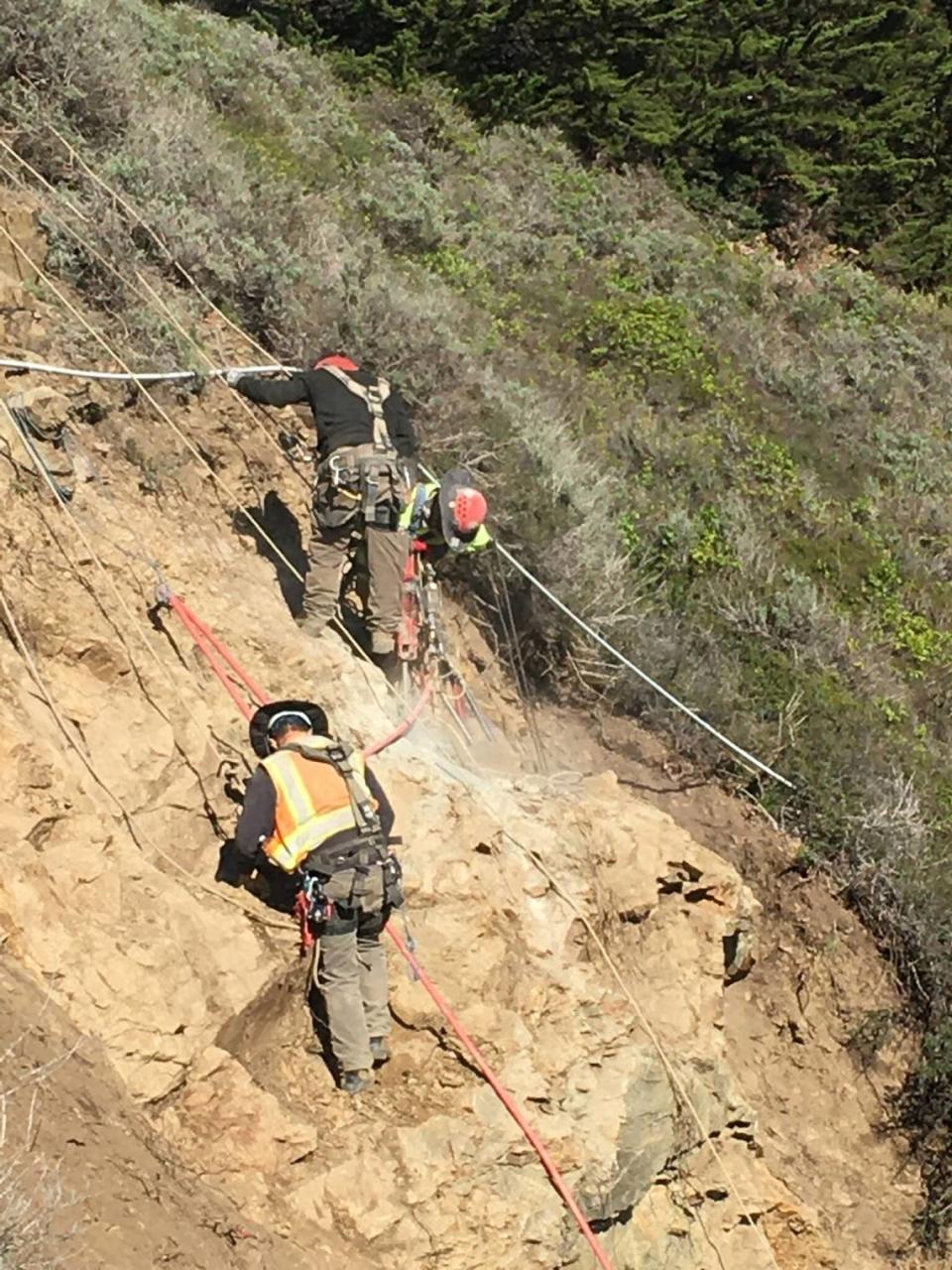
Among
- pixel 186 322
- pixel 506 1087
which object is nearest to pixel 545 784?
pixel 506 1087

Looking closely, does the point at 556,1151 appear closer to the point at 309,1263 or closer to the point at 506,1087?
the point at 506,1087

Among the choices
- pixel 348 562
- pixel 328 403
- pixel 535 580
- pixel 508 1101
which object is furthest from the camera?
pixel 535 580

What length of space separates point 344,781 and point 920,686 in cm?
636

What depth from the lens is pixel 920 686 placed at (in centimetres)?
1027

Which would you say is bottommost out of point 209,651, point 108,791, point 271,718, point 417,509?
point 108,791

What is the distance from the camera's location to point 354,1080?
5320 millimetres

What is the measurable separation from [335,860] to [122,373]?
340 cm

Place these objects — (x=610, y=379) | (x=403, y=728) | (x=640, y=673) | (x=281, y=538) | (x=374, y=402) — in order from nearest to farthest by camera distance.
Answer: (x=403, y=728) → (x=374, y=402) → (x=281, y=538) → (x=640, y=673) → (x=610, y=379)

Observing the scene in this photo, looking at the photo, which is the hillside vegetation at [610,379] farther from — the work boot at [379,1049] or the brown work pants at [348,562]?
the work boot at [379,1049]

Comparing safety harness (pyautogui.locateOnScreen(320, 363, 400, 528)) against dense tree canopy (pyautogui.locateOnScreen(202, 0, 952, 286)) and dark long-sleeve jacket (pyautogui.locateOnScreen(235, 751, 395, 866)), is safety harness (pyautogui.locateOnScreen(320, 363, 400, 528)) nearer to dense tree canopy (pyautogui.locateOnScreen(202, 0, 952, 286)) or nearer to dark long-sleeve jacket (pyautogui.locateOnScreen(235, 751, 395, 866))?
dark long-sleeve jacket (pyautogui.locateOnScreen(235, 751, 395, 866))

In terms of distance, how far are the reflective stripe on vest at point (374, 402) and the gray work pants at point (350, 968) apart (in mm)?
2726

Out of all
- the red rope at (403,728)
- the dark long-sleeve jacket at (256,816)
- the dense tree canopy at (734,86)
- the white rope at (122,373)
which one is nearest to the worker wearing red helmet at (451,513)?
the red rope at (403,728)

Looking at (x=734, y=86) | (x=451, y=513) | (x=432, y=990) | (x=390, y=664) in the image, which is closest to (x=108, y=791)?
(x=432, y=990)

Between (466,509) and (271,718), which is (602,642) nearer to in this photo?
(466,509)
